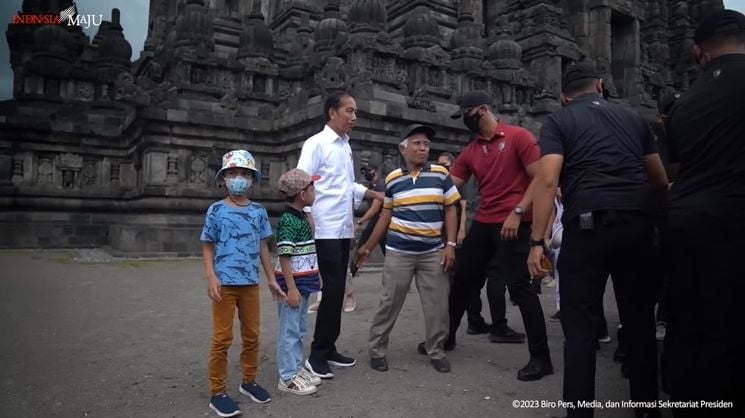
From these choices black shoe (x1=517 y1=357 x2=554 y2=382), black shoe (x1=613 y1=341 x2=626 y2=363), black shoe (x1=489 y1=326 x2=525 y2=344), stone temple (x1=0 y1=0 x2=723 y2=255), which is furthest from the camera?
stone temple (x1=0 y1=0 x2=723 y2=255)

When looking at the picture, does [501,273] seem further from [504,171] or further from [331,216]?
[331,216]

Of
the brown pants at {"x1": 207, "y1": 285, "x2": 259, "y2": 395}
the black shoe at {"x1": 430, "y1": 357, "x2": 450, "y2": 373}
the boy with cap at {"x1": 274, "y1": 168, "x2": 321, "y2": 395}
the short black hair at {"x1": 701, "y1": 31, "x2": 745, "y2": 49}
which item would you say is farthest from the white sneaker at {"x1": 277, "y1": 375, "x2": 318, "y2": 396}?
the short black hair at {"x1": 701, "y1": 31, "x2": 745, "y2": 49}

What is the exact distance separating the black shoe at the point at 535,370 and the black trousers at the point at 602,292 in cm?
82

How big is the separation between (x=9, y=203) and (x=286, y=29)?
12135 millimetres

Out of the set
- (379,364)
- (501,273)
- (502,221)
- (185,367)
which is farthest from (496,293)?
(185,367)

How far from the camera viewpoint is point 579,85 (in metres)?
3.39

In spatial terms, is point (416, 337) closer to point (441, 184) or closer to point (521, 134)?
point (441, 184)

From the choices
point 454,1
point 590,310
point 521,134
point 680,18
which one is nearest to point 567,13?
point 454,1

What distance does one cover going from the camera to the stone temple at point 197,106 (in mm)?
11594

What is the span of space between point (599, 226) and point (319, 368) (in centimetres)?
226

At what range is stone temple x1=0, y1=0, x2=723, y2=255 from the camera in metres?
11.6

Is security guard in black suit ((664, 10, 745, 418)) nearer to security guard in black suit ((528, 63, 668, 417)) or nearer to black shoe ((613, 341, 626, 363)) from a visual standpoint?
security guard in black suit ((528, 63, 668, 417))

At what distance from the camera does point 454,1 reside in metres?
22.1

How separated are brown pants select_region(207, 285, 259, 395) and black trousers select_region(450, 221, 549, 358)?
6.29 ft
